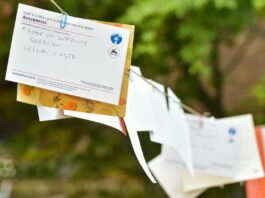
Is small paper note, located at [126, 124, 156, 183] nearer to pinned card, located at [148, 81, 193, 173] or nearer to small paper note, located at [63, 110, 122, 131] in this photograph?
small paper note, located at [63, 110, 122, 131]

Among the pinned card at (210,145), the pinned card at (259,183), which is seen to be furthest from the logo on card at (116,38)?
the pinned card at (259,183)

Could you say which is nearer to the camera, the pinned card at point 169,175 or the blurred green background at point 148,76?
the pinned card at point 169,175

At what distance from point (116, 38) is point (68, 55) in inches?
3.6

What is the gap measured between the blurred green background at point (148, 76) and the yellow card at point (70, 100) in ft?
2.79

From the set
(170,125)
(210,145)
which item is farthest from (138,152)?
(210,145)

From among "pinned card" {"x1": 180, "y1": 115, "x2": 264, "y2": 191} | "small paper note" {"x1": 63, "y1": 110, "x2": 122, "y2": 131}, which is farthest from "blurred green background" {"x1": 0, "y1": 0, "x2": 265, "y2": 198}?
"small paper note" {"x1": 63, "y1": 110, "x2": 122, "y2": 131}

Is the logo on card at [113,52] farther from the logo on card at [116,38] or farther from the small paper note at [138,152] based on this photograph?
the small paper note at [138,152]

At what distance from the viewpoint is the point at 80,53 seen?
981mm

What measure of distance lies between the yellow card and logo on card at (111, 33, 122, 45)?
0.02m

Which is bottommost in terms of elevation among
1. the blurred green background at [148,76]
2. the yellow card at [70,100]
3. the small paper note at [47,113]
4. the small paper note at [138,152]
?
the blurred green background at [148,76]

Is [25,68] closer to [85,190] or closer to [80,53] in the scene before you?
[80,53]

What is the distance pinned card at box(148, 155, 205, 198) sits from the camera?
159cm

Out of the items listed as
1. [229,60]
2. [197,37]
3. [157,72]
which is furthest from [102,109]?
[229,60]

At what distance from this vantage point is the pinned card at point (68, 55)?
960 mm
